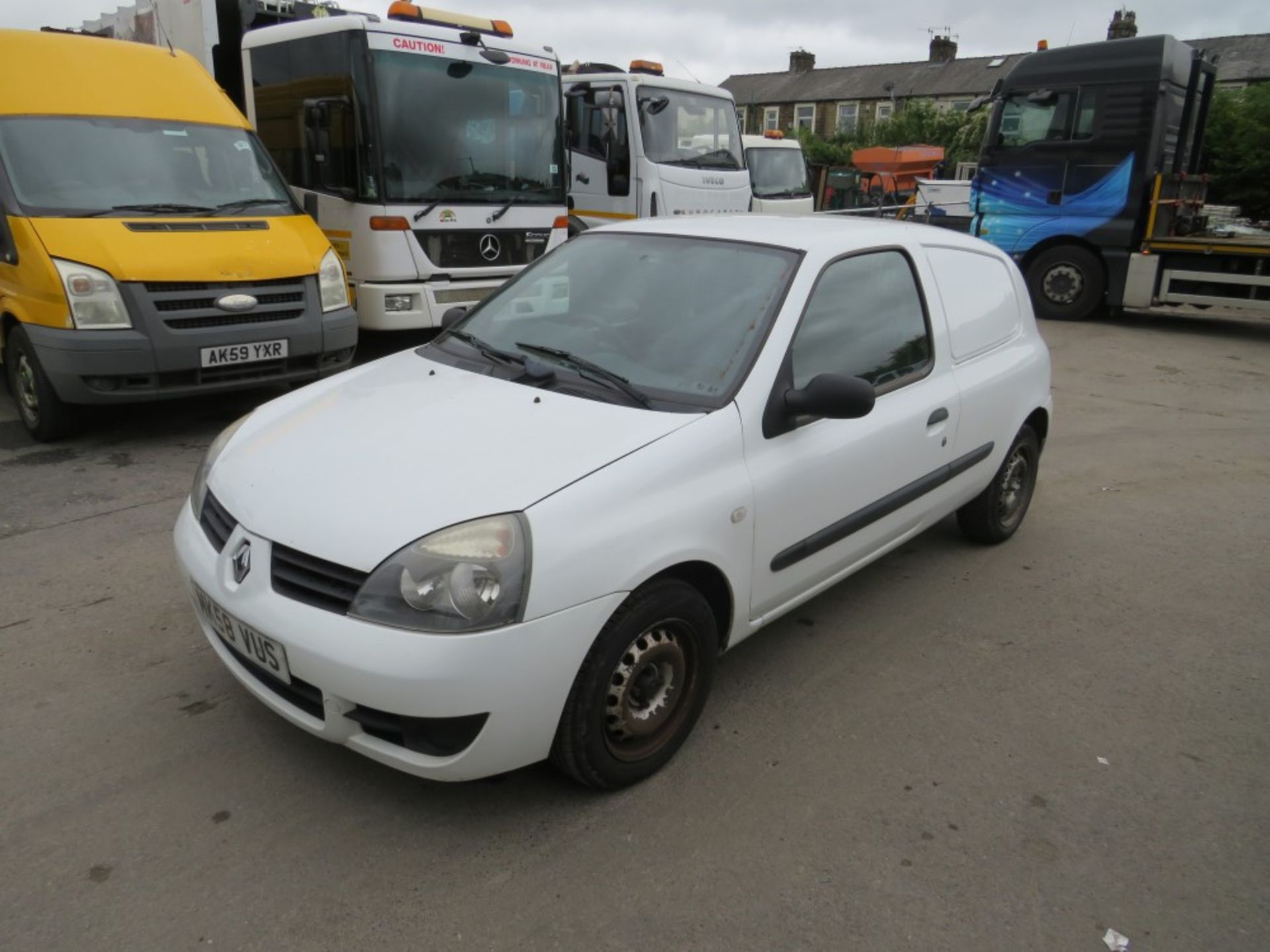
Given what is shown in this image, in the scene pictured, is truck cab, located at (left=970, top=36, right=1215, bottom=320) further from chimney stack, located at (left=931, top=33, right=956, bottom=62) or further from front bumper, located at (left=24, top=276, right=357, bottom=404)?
chimney stack, located at (left=931, top=33, right=956, bottom=62)

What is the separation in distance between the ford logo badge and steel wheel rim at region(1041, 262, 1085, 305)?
1082 centimetres

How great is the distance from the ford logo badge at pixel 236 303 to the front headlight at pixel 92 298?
525mm

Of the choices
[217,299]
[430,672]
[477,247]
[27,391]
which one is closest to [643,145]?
[477,247]

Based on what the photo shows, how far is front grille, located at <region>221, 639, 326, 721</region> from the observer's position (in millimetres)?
2480

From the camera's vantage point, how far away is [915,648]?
3.74 metres

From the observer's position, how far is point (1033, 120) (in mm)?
12227

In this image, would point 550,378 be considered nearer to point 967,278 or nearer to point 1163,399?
point 967,278

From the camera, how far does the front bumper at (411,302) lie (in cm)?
775

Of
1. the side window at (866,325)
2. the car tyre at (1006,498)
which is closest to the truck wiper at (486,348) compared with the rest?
the side window at (866,325)

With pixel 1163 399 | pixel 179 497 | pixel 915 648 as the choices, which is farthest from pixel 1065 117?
pixel 179 497

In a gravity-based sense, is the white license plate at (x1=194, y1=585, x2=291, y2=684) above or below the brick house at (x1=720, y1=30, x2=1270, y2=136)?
below

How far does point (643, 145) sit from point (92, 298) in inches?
262

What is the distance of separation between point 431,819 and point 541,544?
35.4 inches

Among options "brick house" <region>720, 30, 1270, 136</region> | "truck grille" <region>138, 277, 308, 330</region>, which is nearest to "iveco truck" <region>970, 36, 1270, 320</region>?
"truck grille" <region>138, 277, 308, 330</region>
